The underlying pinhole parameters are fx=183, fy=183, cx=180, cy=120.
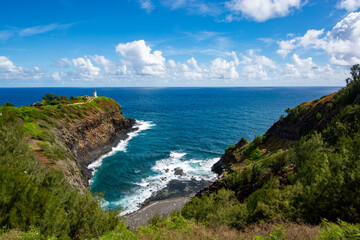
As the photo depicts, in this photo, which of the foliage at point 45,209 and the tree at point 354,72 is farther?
the tree at point 354,72

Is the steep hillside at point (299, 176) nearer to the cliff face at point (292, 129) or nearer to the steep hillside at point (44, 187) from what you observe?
the cliff face at point (292, 129)

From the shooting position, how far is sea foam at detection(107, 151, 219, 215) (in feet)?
121

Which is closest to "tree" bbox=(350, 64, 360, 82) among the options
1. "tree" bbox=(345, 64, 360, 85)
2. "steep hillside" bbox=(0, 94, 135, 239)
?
"tree" bbox=(345, 64, 360, 85)

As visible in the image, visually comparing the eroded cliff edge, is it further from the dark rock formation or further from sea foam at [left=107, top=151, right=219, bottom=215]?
the dark rock formation

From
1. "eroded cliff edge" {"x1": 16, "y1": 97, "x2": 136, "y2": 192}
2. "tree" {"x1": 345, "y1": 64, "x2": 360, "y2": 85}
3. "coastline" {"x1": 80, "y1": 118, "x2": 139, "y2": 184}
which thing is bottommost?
"coastline" {"x1": 80, "y1": 118, "x2": 139, "y2": 184}

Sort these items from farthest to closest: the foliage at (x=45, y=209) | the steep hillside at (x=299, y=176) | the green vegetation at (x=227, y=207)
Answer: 1. the steep hillside at (x=299, y=176)
2. the foliage at (x=45, y=209)
3. the green vegetation at (x=227, y=207)

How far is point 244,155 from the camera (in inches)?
1826

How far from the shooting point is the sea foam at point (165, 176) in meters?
36.9

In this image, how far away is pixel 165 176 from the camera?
152 feet

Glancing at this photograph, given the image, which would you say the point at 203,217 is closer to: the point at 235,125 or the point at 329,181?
the point at 329,181

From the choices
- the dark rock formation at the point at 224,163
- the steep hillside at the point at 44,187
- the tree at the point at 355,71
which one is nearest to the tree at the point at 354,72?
the tree at the point at 355,71

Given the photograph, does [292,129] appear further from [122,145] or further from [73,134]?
[73,134]

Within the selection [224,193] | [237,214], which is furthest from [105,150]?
[237,214]

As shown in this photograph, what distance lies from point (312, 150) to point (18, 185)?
109ft
